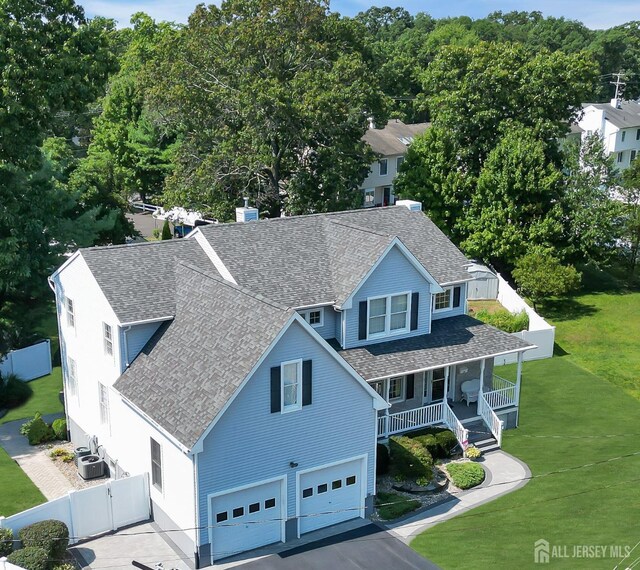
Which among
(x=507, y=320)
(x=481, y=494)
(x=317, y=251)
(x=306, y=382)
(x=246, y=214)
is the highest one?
(x=246, y=214)

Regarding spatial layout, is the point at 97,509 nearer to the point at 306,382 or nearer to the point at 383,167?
the point at 306,382

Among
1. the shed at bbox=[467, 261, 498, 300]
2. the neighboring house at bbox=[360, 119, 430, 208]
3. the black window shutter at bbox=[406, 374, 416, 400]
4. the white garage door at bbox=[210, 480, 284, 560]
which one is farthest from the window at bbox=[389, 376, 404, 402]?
the neighboring house at bbox=[360, 119, 430, 208]

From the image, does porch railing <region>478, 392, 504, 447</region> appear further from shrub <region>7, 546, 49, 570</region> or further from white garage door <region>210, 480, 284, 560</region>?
shrub <region>7, 546, 49, 570</region>

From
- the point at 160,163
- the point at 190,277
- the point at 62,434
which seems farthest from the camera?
the point at 160,163

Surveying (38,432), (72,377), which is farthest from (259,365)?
(38,432)

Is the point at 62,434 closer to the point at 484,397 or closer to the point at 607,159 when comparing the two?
the point at 484,397

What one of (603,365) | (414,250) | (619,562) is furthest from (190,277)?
(603,365)
